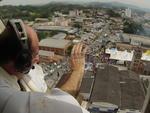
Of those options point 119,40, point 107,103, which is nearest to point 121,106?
point 107,103

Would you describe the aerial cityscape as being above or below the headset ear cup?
below

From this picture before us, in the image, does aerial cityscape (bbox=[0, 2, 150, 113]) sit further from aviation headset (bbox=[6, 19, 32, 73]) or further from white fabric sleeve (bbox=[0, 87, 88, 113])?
white fabric sleeve (bbox=[0, 87, 88, 113])

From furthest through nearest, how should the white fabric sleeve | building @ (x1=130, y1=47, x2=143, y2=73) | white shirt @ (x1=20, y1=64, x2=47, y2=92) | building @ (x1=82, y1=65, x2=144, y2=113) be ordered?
building @ (x1=130, y1=47, x2=143, y2=73), building @ (x1=82, y1=65, x2=144, y2=113), white shirt @ (x1=20, y1=64, x2=47, y2=92), the white fabric sleeve

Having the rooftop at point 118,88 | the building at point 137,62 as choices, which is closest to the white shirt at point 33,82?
the rooftop at point 118,88

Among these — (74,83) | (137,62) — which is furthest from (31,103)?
(137,62)

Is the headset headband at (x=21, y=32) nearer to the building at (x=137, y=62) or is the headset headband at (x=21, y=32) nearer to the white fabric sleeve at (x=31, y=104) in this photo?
the white fabric sleeve at (x=31, y=104)

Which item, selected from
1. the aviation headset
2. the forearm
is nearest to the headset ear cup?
the aviation headset
